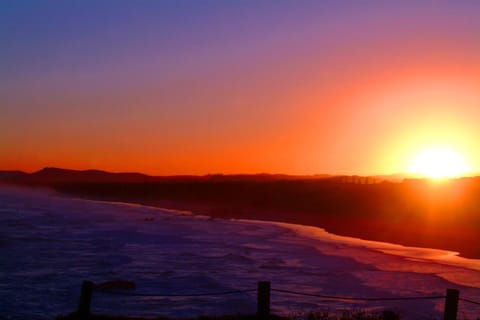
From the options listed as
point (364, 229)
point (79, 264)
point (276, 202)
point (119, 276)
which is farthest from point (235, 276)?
point (276, 202)

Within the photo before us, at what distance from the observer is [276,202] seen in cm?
9925

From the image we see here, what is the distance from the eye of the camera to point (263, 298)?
519 inches

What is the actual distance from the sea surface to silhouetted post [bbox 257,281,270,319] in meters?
6.49

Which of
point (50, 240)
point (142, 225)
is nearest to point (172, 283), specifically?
point (50, 240)

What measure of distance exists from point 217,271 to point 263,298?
15.4 m

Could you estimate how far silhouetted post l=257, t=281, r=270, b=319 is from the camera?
13.1 meters

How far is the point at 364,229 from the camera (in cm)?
5472

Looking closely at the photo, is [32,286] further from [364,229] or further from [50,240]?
[364,229]

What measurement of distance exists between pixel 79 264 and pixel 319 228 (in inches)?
1222

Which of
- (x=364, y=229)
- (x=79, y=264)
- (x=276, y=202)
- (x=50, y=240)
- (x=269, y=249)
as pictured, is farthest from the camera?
(x=276, y=202)

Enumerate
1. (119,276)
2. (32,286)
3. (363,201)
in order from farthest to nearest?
1. (363,201)
2. (119,276)
3. (32,286)

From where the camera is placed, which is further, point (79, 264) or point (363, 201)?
point (363, 201)

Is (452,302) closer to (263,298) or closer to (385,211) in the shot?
(263,298)

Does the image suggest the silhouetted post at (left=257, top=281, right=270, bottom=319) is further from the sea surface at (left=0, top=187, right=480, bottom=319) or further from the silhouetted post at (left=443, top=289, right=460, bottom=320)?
the sea surface at (left=0, top=187, right=480, bottom=319)
